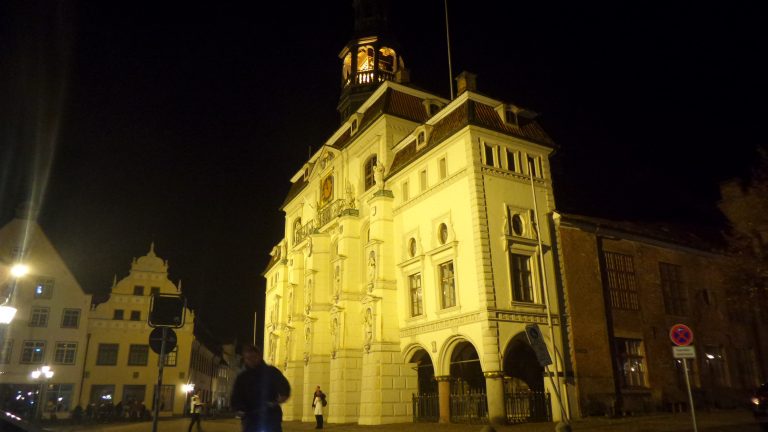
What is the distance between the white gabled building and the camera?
144 feet

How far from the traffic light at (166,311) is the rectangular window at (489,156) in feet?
62.6

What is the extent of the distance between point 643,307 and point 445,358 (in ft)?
37.4

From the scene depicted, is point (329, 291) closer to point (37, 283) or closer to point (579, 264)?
point (579, 264)

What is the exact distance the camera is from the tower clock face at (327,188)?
37406mm

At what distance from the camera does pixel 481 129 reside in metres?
26.0

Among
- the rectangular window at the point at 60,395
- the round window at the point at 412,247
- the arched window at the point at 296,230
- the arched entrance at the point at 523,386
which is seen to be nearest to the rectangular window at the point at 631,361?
the arched entrance at the point at 523,386

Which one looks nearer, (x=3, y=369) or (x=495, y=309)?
(x=495, y=309)

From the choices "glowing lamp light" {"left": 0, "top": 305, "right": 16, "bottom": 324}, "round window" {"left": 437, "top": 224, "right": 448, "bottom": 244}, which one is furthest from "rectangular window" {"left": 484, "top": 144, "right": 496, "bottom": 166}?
→ "glowing lamp light" {"left": 0, "top": 305, "right": 16, "bottom": 324}

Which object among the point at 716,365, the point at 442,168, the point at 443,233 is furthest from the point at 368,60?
the point at 716,365

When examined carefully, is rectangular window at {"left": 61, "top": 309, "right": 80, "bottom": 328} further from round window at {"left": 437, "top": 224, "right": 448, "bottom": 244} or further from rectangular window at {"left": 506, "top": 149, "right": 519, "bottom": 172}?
rectangular window at {"left": 506, "top": 149, "right": 519, "bottom": 172}

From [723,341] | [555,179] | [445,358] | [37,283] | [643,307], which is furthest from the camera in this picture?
[37,283]

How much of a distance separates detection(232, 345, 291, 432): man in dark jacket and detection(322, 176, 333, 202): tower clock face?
30.2 metres

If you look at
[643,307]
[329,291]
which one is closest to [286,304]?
[329,291]

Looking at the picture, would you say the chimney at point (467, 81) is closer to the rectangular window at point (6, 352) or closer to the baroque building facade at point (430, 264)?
the baroque building facade at point (430, 264)
